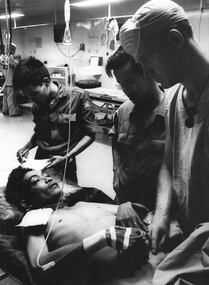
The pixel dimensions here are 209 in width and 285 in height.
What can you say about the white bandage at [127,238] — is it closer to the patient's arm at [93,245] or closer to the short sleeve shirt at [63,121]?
the patient's arm at [93,245]

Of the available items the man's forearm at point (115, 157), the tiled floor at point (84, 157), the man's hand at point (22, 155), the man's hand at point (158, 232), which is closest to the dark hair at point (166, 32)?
the man's hand at point (158, 232)

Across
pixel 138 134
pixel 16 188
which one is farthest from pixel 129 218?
pixel 16 188

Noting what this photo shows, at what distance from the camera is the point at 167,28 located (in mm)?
844

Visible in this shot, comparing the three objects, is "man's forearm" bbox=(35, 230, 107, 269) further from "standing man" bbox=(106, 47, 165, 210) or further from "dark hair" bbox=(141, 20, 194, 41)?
"dark hair" bbox=(141, 20, 194, 41)

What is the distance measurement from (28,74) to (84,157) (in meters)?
2.73

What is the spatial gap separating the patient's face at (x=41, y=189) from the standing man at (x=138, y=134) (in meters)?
0.45

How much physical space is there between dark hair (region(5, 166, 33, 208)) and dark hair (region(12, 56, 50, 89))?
63 cm

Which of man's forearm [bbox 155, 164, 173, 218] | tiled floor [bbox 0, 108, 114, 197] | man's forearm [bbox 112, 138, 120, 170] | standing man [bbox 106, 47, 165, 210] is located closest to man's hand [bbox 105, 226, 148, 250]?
man's forearm [bbox 155, 164, 173, 218]

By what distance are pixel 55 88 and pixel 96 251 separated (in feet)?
4.55

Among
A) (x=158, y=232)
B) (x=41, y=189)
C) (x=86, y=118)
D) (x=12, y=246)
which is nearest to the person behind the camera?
(x=158, y=232)

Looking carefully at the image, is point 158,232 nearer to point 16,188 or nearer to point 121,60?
point 121,60

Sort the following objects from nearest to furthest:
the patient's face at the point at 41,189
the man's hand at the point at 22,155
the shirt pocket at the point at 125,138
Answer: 1. the shirt pocket at the point at 125,138
2. the patient's face at the point at 41,189
3. the man's hand at the point at 22,155

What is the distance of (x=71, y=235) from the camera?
60.7 inches

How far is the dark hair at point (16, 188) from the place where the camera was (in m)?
2.00
